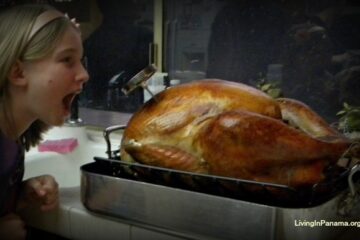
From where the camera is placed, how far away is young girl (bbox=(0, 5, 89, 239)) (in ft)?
2.23

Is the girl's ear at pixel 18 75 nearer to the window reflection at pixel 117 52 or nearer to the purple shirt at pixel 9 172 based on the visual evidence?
the purple shirt at pixel 9 172

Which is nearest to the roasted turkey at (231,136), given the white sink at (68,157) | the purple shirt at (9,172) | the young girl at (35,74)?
the young girl at (35,74)

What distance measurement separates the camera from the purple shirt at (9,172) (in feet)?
2.48

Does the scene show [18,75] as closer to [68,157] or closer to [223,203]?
[223,203]

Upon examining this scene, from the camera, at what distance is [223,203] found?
21.7 inches

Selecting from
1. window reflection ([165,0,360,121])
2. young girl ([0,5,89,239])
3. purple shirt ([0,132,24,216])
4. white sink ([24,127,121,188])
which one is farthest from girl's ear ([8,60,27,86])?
window reflection ([165,0,360,121])

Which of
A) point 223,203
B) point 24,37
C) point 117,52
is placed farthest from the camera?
point 117,52

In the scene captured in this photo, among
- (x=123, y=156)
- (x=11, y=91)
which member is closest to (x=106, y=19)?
(x=11, y=91)

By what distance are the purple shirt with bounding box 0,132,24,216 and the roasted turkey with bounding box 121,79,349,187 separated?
0.24 m

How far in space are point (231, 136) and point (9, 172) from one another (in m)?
0.45

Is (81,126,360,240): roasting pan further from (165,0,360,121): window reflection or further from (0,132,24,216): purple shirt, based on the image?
(165,0,360,121): window reflection

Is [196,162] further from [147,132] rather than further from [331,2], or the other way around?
[331,2]

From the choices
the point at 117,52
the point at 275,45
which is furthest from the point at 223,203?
the point at 117,52

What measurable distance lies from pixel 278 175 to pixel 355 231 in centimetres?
16
